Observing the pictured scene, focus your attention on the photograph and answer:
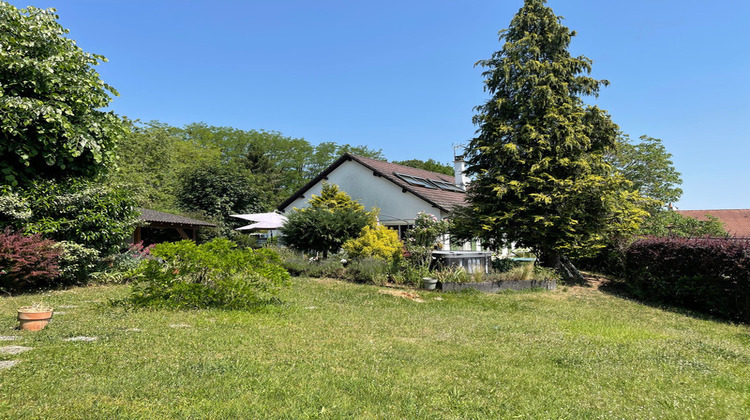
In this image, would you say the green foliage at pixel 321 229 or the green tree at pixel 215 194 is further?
the green tree at pixel 215 194

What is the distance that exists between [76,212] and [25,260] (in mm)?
1797

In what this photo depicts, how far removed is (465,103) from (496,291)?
9.54m

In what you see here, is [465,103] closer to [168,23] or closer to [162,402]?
[168,23]

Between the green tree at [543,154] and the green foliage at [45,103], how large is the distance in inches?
455

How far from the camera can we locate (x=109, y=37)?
38.3ft

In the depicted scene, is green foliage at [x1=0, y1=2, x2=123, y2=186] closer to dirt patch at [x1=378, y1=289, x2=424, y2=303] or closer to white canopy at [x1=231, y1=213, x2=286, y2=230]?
dirt patch at [x1=378, y1=289, x2=424, y2=303]

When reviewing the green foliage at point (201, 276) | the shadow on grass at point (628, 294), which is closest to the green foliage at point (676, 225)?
the shadow on grass at point (628, 294)

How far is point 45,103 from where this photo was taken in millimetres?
9289

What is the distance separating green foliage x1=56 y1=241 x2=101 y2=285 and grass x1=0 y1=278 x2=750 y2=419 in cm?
169

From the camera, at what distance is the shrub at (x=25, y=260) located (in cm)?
812

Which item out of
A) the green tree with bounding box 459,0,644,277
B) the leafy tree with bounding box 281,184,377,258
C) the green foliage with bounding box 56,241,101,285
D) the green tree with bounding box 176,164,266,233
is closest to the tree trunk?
the green tree with bounding box 459,0,644,277

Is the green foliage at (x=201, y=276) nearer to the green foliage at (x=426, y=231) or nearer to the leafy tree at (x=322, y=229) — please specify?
the green foliage at (x=426, y=231)

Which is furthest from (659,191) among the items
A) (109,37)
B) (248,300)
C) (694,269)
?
(109,37)

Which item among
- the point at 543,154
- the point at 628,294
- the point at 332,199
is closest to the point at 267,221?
the point at 332,199
